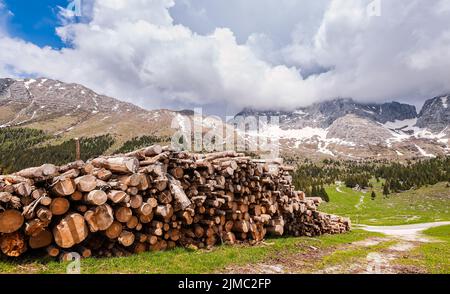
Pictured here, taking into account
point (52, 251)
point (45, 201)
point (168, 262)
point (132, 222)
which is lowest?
point (168, 262)

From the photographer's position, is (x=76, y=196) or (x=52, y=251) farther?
(x=76, y=196)

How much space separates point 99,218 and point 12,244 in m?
2.57

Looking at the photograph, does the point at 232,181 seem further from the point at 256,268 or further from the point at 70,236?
the point at 70,236

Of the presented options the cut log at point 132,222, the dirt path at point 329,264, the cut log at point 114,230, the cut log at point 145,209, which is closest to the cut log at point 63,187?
the cut log at point 114,230

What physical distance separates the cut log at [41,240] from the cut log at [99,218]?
122 cm

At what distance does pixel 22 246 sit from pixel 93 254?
7.57ft

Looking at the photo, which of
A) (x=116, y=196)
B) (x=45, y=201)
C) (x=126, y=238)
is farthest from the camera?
(x=126, y=238)

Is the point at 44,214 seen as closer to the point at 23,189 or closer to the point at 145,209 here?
the point at 23,189

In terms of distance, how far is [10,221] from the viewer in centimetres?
972

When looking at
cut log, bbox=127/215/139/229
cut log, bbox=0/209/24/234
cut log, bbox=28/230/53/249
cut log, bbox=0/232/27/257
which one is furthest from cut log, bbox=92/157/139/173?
cut log, bbox=0/232/27/257

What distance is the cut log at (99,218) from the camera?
435 inches

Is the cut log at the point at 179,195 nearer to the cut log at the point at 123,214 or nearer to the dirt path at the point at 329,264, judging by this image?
the cut log at the point at 123,214

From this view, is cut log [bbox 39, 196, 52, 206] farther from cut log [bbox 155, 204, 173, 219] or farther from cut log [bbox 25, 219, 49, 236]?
cut log [bbox 155, 204, 173, 219]

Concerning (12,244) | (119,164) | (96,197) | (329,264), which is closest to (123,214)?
(96,197)
